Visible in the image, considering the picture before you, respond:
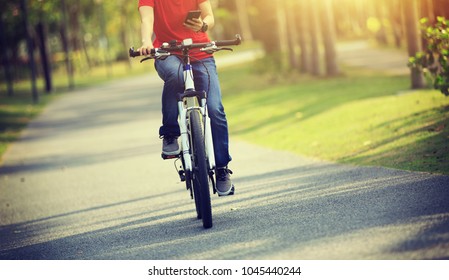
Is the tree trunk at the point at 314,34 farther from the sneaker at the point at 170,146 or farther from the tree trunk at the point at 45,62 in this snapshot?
the sneaker at the point at 170,146

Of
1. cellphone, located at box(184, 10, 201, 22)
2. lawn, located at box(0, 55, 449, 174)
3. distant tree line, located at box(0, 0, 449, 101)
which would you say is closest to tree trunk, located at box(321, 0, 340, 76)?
distant tree line, located at box(0, 0, 449, 101)

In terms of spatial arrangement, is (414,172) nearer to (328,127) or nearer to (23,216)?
(23,216)

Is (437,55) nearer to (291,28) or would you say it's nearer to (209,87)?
(209,87)

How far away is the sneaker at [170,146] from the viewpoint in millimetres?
7238

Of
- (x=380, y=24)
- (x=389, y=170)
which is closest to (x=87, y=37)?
(x=380, y=24)

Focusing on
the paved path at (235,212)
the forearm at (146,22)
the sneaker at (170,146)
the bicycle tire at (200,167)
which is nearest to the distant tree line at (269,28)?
the paved path at (235,212)

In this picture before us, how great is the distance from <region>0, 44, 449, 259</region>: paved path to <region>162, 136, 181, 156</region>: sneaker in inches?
26.4

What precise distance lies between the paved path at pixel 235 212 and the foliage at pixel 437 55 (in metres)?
1.98

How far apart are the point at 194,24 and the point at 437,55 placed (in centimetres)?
616

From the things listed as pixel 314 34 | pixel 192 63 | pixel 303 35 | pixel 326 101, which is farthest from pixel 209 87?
pixel 303 35

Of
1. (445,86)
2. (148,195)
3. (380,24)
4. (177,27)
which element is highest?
(177,27)

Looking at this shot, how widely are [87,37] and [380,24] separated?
1600 inches

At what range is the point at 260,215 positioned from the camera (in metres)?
7.02
